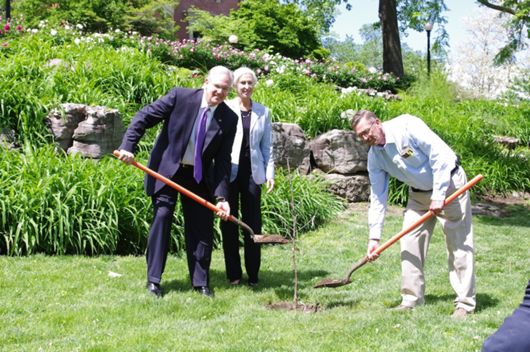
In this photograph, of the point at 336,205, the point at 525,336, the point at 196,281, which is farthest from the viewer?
the point at 336,205

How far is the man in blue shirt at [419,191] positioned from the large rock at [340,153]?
442cm

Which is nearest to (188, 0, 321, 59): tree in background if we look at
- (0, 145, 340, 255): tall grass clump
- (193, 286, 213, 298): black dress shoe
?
(0, 145, 340, 255): tall grass clump

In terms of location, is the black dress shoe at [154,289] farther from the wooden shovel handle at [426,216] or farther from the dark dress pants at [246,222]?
the wooden shovel handle at [426,216]

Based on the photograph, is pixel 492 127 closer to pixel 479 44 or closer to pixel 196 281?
pixel 196 281

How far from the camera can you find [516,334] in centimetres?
217

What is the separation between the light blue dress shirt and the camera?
186 inches

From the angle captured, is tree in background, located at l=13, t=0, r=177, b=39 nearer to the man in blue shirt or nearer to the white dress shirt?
the white dress shirt

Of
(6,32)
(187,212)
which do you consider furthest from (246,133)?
(6,32)

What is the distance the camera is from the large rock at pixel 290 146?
29.9ft

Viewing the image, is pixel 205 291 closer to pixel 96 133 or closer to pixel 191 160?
pixel 191 160

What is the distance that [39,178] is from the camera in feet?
22.6

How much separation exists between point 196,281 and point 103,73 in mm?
5107

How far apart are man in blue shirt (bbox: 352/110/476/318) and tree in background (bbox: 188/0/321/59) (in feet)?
50.4

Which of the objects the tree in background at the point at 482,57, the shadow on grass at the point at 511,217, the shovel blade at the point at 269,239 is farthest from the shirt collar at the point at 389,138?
the tree in background at the point at 482,57
